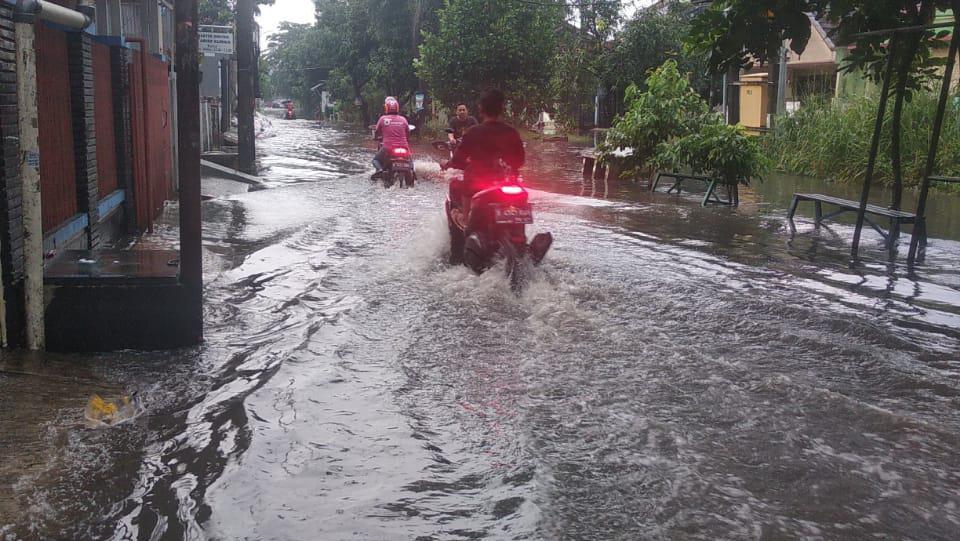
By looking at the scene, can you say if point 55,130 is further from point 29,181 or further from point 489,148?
point 489,148

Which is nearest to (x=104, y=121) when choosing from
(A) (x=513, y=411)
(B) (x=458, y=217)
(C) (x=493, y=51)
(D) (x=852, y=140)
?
(B) (x=458, y=217)

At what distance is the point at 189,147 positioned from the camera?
6.18 meters

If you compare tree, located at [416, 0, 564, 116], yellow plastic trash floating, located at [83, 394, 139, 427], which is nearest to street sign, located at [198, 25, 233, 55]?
yellow plastic trash floating, located at [83, 394, 139, 427]

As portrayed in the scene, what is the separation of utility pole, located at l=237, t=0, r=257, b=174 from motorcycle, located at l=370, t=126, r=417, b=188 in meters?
3.61

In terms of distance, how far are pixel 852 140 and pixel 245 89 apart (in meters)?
13.1

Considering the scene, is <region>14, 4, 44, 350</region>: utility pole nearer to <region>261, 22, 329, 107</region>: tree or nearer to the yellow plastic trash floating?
the yellow plastic trash floating

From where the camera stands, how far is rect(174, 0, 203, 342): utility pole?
19.9ft

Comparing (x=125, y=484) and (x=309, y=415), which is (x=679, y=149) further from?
(x=125, y=484)

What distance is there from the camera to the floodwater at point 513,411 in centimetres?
392

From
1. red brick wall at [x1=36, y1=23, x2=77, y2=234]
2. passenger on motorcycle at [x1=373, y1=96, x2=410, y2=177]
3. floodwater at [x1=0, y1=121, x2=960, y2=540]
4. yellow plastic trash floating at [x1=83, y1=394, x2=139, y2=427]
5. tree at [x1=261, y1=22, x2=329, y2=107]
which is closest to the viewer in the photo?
floodwater at [x1=0, y1=121, x2=960, y2=540]

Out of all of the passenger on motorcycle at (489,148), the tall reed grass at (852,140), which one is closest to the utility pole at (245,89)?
the passenger on motorcycle at (489,148)

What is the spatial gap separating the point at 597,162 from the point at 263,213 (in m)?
9.33

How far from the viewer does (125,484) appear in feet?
13.5

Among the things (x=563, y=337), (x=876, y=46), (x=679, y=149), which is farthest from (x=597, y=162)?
(x=563, y=337)
